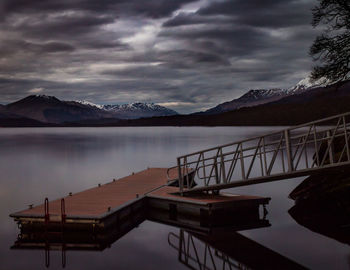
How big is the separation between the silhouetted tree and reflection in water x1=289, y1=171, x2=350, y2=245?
18.2ft

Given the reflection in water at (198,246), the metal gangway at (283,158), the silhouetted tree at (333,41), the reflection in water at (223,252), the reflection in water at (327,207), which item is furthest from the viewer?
the silhouetted tree at (333,41)

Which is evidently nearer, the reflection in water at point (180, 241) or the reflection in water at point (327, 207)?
the reflection in water at point (180, 241)

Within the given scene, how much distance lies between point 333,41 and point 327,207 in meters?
8.66

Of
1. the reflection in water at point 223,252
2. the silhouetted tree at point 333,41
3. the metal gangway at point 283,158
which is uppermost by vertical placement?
the silhouetted tree at point 333,41

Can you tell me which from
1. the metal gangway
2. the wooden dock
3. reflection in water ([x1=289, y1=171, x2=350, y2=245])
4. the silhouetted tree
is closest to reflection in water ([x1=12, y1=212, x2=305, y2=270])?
the wooden dock

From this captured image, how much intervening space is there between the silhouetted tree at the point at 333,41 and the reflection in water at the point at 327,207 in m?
5.56

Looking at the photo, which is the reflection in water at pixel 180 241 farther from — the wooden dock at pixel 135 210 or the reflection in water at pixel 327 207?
the reflection in water at pixel 327 207

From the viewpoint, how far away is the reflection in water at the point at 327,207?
15605mm

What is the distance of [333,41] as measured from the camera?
2078cm

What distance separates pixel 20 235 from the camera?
14.8 meters

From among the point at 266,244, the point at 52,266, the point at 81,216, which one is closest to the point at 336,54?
the point at 266,244

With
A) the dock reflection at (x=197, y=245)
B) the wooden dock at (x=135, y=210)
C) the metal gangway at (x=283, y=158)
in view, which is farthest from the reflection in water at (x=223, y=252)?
the metal gangway at (x=283, y=158)

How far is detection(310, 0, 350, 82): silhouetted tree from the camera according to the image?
2045cm

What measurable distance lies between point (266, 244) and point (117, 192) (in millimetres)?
7760
